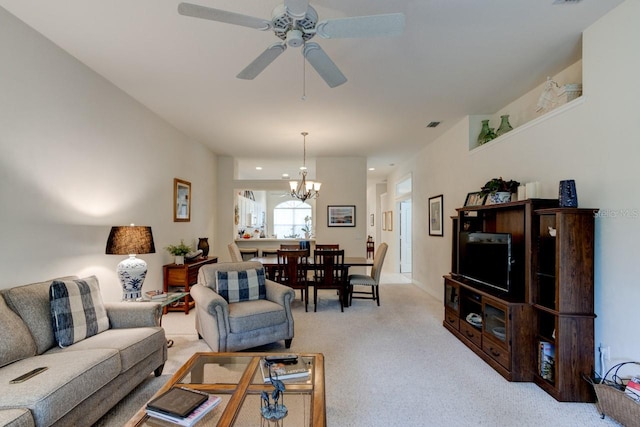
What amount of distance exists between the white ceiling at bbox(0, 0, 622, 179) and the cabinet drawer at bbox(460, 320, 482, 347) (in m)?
2.58

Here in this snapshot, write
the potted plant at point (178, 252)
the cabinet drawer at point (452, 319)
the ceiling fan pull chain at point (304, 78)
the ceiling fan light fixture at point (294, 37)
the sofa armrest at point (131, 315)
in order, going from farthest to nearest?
1. the potted plant at point (178, 252)
2. the cabinet drawer at point (452, 319)
3. the ceiling fan pull chain at point (304, 78)
4. the sofa armrest at point (131, 315)
5. the ceiling fan light fixture at point (294, 37)

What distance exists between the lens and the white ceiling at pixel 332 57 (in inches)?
85.9

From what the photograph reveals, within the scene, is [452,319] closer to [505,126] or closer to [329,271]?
[329,271]

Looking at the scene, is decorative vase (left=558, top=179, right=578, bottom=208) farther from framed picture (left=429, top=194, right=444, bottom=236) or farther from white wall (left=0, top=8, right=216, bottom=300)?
white wall (left=0, top=8, right=216, bottom=300)

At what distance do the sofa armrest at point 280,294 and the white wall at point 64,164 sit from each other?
166 centimetres

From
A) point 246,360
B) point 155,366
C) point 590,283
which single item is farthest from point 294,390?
point 590,283

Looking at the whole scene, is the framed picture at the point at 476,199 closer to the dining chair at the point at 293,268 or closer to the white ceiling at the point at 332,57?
the white ceiling at the point at 332,57

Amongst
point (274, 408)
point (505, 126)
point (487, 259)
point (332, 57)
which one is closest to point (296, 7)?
point (332, 57)

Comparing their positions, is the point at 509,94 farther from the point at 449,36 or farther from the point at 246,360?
the point at 246,360

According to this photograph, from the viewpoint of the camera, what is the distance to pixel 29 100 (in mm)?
2379

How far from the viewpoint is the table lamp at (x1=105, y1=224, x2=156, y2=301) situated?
9.50ft

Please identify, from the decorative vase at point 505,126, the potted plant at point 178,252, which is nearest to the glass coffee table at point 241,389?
the potted plant at point 178,252

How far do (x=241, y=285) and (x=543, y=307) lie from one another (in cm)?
279

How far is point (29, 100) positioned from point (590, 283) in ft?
14.6
